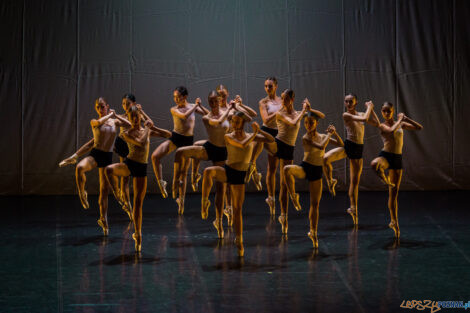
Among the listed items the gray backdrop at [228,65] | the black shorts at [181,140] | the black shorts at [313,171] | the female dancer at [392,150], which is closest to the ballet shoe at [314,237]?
→ the black shorts at [313,171]

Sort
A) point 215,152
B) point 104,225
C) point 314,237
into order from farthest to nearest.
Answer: point 215,152 < point 104,225 < point 314,237

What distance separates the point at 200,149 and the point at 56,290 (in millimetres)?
2684

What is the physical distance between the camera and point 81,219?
7750 millimetres

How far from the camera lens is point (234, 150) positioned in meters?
5.67

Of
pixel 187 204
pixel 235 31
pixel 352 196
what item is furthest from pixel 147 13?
pixel 352 196

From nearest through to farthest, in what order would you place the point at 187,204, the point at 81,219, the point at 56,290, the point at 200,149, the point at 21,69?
the point at 56,290 → the point at 200,149 → the point at 81,219 → the point at 187,204 → the point at 21,69

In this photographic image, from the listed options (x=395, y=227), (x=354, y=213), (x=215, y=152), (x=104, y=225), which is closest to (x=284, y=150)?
(x=215, y=152)

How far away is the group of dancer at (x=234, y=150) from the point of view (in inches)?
227

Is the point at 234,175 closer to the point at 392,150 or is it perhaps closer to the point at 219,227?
the point at 219,227

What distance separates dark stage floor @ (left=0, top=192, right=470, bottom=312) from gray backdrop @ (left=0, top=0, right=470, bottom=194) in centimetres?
198

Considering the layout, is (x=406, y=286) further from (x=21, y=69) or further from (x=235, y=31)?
(x=21, y=69)

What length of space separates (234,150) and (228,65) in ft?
14.9

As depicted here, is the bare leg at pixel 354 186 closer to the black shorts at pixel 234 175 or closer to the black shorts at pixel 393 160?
the black shorts at pixel 393 160

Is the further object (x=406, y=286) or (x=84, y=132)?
(x=84, y=132)
